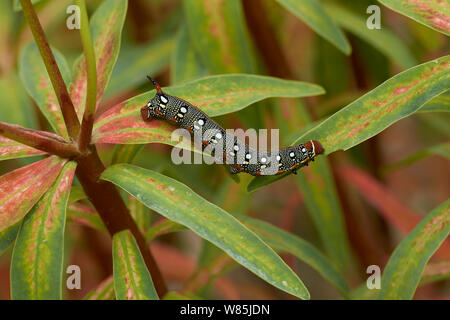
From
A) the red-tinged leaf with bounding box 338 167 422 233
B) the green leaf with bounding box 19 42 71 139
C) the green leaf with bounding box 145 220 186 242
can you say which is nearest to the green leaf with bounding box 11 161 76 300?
the green leaf with bounding box 19 42 71 139

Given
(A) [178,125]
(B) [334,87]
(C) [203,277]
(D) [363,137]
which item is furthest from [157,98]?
(B) [334,87]

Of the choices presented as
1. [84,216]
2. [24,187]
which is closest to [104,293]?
[84,216]

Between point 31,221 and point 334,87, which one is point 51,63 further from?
point 334,87

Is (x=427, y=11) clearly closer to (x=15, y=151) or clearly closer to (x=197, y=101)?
(x=197, y=101)

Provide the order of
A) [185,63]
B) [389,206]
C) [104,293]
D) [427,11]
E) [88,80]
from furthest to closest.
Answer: [389,206] → [185,63] → [104,293] → [427,11] → [88,80]

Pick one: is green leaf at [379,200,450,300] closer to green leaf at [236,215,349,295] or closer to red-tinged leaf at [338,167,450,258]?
green leaf at [236,215,349,295]

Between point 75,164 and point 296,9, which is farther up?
point 296,9
